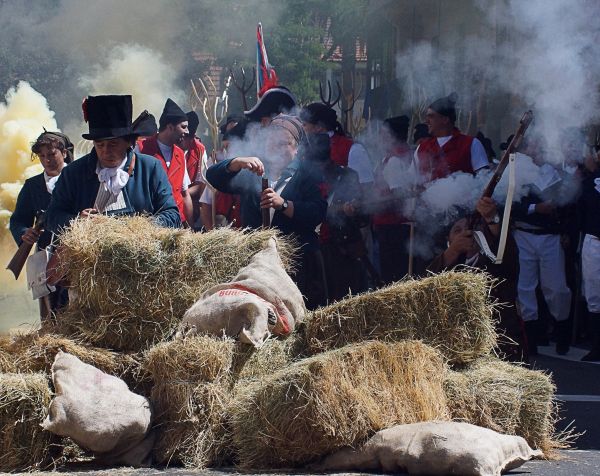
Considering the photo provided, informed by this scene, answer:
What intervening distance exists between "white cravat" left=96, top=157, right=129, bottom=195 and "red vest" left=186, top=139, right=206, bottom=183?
4.30 meters

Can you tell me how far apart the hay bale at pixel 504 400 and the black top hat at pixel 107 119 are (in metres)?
2.52

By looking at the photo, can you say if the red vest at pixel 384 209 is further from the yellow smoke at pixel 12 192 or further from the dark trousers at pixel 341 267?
the yellow smoke at pixel 12 192

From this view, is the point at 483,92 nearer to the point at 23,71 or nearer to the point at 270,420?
the point at 270,420

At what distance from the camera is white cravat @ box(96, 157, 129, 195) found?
24.2 feet

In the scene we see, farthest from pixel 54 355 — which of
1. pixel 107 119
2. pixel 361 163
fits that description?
pixel 361 163

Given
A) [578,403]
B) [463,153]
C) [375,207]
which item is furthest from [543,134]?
[578,403]

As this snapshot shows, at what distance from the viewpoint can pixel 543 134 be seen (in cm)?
982

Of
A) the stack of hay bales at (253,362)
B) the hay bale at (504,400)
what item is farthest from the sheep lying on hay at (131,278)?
the hay bale at (504,400)

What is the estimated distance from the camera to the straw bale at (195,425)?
19.7 ft

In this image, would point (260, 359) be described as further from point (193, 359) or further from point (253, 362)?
point (193, 359)

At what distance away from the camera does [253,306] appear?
20.4ft

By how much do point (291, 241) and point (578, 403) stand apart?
2.17 meters

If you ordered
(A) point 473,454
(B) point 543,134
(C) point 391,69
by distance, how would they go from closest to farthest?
(A) point 473,454 → (B) point 543,134 → (C) point 391,69

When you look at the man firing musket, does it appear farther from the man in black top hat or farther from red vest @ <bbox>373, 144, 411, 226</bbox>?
red vest @ <bbox>373, 144, 411, 226</bbox>
